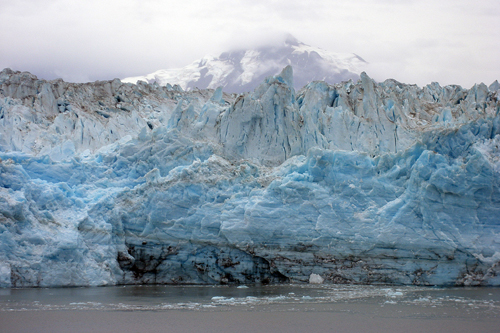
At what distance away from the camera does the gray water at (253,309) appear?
27.0ft

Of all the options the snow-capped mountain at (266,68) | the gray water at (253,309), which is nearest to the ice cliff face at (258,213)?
the gray water at (253,309)

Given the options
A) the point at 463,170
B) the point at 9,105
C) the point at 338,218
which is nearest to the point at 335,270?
the point at 338,218

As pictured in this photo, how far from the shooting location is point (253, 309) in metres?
9.55

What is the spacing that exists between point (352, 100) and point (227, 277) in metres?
7.87

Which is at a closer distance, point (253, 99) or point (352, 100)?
point (253, 99)

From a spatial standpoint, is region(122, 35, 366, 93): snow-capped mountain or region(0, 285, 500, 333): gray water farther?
region(122, 35, 366, 93): snow-capped mountain

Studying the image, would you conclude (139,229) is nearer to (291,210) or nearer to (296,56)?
(291,210)

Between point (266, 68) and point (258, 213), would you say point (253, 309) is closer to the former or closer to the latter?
point (258, 213)

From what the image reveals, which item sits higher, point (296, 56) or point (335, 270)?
point (296, 56)

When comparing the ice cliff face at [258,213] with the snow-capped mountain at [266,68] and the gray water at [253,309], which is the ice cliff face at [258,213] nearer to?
the gray water at [253,309]

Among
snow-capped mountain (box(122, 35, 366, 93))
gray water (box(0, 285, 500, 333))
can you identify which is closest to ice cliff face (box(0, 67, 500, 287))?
gray water (box(0, 285, 500, 333))

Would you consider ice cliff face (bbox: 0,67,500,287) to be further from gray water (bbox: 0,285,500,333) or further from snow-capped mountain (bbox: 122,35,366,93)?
snow-capped mountain (bbox: 122,35,366,93)

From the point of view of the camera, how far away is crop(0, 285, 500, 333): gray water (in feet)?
27.0

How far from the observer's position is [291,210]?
13.2 meters
